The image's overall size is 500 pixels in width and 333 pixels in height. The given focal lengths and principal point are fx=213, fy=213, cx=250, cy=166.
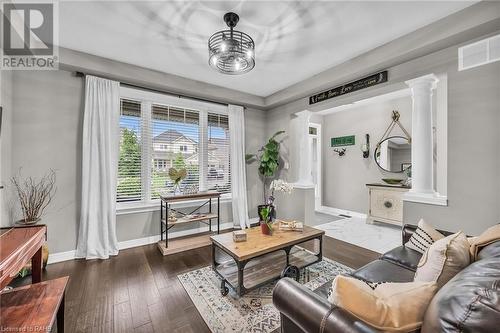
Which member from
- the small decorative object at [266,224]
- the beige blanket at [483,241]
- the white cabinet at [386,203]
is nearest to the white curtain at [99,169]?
the small decorative object at [266,224]

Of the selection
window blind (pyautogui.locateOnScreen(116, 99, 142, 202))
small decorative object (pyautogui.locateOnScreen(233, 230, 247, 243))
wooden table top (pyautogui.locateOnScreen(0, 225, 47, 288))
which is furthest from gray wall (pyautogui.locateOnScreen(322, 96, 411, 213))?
wooden table top (pyautogui.locateOnScreen(0, 225, 47, 288))

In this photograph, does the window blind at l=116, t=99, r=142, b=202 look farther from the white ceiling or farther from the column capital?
the column capital

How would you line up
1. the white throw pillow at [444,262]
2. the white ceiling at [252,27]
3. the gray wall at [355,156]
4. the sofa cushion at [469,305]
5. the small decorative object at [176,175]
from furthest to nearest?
the gray wall at [355,156]
the small decorative object at [176,175]
the white ceiling at [252,27]
the white throw pillow at [444,262]
the sofa cushion at [469,305]

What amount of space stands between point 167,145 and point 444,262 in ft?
12.1

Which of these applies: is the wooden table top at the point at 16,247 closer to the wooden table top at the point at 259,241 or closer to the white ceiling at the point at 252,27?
the wooden table top at the point at 259,241

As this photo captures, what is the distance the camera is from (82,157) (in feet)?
9.61

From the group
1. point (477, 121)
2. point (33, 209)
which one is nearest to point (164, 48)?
point (33, 209)

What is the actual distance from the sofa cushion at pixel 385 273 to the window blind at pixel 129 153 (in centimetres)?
326

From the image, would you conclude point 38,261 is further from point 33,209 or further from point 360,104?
point 360,104

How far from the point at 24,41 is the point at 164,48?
1433 millimetres

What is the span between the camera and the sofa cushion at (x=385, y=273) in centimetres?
162

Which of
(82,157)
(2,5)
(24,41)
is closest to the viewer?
(2,5)

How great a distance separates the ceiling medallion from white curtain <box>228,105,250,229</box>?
201 cm

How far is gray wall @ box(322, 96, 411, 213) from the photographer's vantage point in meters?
4.84
